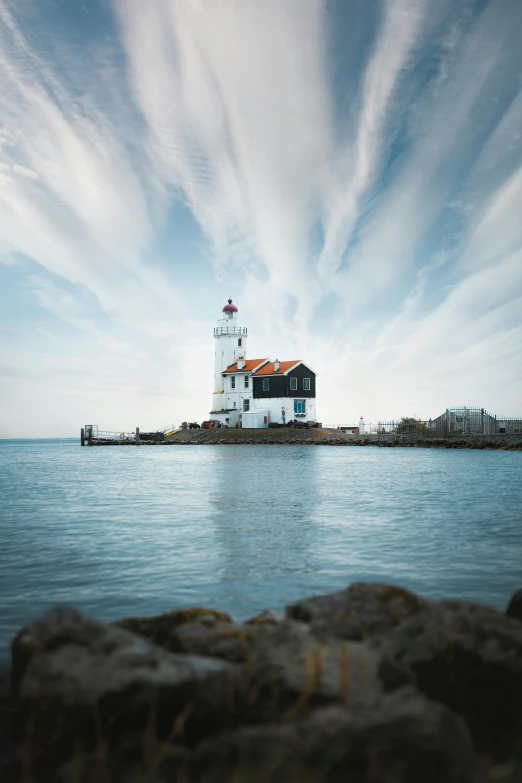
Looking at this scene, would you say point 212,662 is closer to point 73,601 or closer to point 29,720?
point 29,720

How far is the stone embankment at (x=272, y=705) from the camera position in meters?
3.31

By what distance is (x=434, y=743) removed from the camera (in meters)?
3.27

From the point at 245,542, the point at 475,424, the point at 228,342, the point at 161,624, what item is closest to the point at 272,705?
the point at 161,624

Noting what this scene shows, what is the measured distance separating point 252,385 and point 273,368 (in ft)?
10.4

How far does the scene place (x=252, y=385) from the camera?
212 feet

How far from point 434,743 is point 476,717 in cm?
104

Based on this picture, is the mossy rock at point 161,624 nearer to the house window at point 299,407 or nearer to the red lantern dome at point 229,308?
the house window at point 299,407

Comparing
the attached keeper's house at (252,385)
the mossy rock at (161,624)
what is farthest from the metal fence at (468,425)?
the mossy rock at (161,624)

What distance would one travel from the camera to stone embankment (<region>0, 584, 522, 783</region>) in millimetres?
3307

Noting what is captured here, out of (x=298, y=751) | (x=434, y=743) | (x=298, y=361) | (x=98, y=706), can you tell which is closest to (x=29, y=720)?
(x=98, y=706)

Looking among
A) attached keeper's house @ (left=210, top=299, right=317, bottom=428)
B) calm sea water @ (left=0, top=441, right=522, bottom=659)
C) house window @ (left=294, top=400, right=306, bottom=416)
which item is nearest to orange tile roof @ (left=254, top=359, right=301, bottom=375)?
attached keeper's house @ (left=210, top=299, right=317, bottom=428)

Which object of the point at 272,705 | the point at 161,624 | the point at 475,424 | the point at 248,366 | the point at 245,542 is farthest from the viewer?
the point at 248,366

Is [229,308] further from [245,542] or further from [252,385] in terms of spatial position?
[245,542]

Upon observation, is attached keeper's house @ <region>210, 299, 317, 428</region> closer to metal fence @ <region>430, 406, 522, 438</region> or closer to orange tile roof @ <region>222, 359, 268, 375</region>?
orange tile roof @ <region>222, 359, 268, 375</region>
